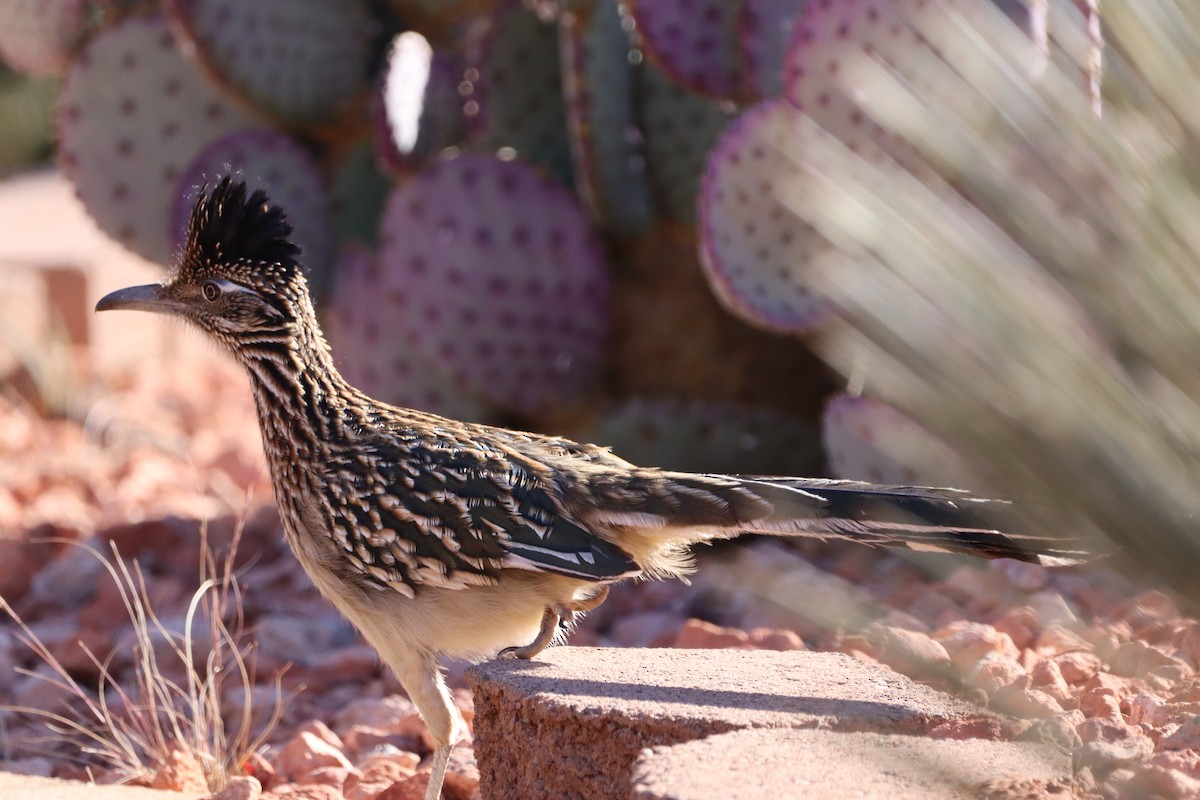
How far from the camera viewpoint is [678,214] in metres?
6.40

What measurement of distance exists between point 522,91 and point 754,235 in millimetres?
1695

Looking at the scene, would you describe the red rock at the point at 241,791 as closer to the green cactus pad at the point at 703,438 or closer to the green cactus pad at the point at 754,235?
the green cactus pad at the point at 754,235

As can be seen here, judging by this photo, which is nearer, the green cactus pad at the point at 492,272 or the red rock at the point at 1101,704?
the red rock at the point at 1101,704

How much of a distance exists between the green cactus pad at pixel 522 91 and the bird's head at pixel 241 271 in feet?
9.14

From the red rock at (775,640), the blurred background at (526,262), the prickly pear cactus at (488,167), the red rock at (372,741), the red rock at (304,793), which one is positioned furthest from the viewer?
the prickly pear cactus at (488,167)

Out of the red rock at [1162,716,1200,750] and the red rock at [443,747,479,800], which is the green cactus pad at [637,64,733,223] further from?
the red rock at [1162,716,1200,750]

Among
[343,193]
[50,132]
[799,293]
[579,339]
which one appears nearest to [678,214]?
[579,339]

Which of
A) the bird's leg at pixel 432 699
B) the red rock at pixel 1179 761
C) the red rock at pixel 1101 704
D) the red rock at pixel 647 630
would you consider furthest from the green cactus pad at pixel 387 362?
the red rock at pixel 1179 761

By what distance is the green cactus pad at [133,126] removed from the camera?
23.0ft

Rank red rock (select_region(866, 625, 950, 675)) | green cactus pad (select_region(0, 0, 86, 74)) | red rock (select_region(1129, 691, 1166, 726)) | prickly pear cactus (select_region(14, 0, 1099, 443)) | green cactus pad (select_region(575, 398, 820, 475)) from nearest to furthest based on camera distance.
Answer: red rock (select_region(866, 625, 950, 675)) < red rock (select_region(1129, 691, 1166, 726)) < prickly pear cactus (select_region(14, 0, 1099, 443)) < green cactus pad (select_region(575, 398, 820, 475)) < green cactus pad (select_region(0, 0, 86, 74))

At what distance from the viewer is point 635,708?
2877mm

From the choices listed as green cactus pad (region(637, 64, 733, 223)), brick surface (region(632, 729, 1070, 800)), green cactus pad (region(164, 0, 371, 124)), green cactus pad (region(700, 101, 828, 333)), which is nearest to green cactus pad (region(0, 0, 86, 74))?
green cactus pad (region(164, 0, 371, 124))

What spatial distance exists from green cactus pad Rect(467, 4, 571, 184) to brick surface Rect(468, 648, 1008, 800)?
367 cm

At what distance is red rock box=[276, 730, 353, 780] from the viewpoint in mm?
4008
